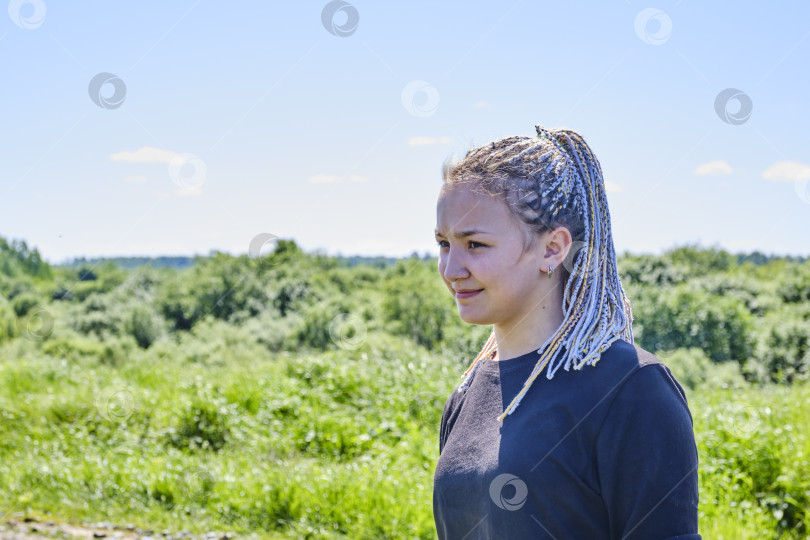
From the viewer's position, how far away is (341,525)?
478 centimetres

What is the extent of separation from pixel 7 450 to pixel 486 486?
692 centimetres

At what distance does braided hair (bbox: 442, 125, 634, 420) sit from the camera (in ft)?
4.81

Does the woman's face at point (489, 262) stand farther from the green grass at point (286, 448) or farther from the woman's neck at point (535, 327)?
the green grass at point (286, 448)

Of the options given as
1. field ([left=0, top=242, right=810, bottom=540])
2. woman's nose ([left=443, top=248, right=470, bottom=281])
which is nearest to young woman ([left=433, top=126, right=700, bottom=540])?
woman's nose ([left=443, top=248, right=470, bottom=281])

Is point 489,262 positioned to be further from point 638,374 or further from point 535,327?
point 638,374

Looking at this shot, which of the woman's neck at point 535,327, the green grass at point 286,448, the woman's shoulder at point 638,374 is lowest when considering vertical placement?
the green grass at point 286,448

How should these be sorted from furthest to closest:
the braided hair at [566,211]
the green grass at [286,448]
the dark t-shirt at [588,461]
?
the green grass at [286,448] < the braided hair at [566,211] < the dark t-shirt at [588,461]

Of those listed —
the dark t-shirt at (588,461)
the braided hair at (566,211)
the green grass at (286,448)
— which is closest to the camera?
the dark t-shirt at (588,461)

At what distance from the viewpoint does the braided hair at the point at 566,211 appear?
1.47m

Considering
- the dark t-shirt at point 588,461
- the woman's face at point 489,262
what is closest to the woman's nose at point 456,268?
the woman's face at point 489,262

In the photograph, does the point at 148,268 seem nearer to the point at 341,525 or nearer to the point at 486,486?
the point at 341,525

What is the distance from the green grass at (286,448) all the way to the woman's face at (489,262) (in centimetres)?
337

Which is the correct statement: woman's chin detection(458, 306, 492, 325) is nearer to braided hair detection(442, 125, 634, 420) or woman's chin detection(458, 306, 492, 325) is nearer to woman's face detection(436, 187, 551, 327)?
woman's face detection(436, 187, 551, 327)

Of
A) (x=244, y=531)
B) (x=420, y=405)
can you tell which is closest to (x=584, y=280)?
(x=244, y=531)
